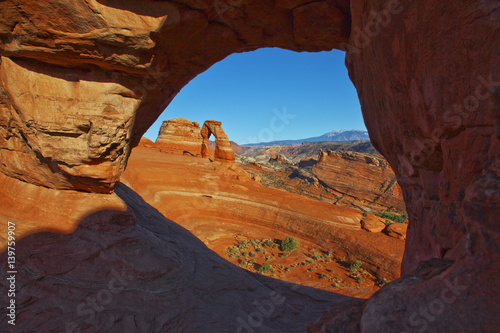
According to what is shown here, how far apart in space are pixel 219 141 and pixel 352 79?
17.6 metres

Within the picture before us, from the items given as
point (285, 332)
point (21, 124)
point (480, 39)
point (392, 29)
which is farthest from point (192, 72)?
point (285, 332)

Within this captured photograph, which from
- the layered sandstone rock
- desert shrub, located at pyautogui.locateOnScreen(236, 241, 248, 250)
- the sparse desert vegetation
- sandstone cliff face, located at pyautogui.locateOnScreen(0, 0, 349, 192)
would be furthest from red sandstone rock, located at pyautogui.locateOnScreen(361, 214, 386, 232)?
the layered sandstone rock

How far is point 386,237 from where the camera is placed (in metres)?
11.9

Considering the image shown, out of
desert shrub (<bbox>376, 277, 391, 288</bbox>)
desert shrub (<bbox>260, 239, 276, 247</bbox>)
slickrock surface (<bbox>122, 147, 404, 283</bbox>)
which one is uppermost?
slickrock surface (<bbox>122, 147, 404, 283</bbox>)

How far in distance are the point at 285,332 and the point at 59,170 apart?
5230mm

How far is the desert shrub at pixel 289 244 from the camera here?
41.4 feet

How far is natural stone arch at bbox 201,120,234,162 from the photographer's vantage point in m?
21.4

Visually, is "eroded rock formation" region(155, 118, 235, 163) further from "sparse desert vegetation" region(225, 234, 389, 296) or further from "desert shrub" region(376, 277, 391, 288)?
"desert shrub" region(376, 277, 391, 288)

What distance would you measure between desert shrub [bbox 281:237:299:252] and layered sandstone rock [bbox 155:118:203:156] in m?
19.0

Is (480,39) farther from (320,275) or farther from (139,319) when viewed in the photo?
(320,275)

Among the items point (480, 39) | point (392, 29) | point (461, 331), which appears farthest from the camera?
point (392, 29)

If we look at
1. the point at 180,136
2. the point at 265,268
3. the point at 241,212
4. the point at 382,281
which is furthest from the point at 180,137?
the point at 382,281

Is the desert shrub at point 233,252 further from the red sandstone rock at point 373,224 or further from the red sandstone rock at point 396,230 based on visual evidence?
the red sandstone rock at point 396,230

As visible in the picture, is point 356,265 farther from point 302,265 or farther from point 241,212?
point 241,212
